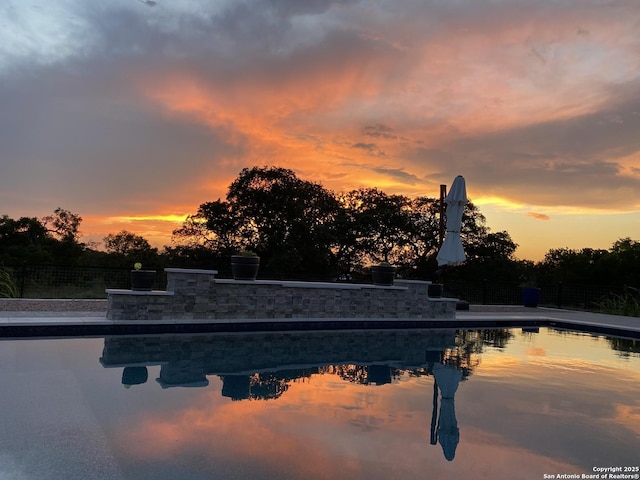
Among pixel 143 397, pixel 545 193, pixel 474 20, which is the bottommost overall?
pixel 143 397

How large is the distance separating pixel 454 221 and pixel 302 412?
33.7 feet

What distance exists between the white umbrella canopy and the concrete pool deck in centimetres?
181

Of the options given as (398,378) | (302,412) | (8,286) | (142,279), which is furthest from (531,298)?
(8,286)

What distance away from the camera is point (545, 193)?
18328 mm

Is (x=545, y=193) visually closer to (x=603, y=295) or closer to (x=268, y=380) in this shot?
(x=603, y=295)

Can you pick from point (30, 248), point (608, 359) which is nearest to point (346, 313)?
point (608, 359)

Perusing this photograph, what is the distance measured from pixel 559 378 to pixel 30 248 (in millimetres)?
23182

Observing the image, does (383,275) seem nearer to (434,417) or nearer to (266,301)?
(266,301)

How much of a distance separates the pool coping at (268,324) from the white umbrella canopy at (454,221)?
5.95 feet

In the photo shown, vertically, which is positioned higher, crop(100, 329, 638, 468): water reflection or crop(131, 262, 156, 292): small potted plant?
crop(131, 262, 156, 292): small potted plant

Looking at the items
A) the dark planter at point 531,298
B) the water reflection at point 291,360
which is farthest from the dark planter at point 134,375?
the dark planter at point 531,298

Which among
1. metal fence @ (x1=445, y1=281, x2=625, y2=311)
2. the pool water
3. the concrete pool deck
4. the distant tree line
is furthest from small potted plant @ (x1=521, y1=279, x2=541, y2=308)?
the pool water

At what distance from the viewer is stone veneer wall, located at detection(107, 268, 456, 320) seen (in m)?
10.2

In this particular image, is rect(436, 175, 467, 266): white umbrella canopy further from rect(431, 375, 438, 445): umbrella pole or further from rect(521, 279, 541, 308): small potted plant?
rect(431, 375, 438, 445): umbrella pole
